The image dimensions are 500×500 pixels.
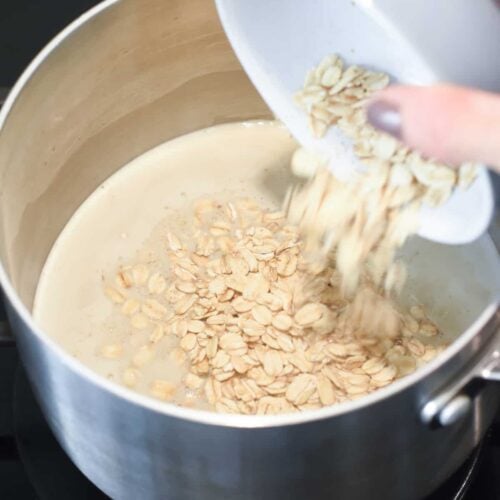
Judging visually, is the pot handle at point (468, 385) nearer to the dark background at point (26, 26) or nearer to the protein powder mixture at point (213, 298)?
the protein powder mixture at point (213, 298)

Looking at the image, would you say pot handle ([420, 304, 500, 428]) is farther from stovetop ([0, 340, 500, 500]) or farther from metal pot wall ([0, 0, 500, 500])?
stovetop ([0, 340, 500, 500])

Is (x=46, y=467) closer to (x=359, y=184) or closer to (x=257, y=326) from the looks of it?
(x=257, y=326)

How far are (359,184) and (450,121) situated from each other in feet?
0.66

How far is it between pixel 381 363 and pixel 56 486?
0.25 meters

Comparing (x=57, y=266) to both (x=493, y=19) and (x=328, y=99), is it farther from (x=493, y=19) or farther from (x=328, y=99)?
(x=493, y=19)

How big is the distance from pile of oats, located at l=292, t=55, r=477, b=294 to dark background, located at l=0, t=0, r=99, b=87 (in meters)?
0.28

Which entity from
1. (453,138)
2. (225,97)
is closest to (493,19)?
(453,138)

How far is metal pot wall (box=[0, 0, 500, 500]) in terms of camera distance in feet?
1.52

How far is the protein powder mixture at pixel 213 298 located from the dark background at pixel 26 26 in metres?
0.14

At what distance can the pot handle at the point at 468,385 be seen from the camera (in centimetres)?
48

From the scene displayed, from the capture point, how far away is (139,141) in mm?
840

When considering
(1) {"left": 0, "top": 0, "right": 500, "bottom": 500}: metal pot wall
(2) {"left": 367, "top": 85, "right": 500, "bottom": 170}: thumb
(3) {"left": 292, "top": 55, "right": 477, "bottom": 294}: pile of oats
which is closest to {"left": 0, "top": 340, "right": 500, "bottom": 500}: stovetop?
(1) {"left": 0, "top": 0, "right": 500, "bottom": 500}: metal pot wall

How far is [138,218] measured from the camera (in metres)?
0.80

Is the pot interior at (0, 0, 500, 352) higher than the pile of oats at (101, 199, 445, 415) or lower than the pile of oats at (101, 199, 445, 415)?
higher
